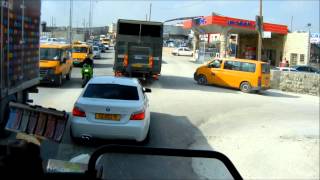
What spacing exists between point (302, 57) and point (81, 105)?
1741 inches

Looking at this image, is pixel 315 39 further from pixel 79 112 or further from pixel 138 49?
pixel 79 112

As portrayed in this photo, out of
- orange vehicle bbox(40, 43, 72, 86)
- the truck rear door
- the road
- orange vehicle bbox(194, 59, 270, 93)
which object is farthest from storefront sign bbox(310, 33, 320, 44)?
orange vehicle bbox(40, 43, 72, 86)

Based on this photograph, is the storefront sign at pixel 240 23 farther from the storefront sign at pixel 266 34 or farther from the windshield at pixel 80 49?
the windshield at pixel 80 49

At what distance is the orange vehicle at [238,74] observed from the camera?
84.1 ft

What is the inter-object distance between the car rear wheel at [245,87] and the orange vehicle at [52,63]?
30.7 ft

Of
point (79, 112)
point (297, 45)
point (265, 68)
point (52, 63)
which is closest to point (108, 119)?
point (79, 112)

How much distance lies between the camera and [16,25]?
822cm

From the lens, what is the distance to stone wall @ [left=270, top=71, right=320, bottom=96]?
27.3m

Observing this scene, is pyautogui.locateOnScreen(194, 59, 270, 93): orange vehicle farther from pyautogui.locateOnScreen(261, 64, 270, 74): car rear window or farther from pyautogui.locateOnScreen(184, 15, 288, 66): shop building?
pyautogui.locateOnScreen(184, 15, 288, 66): shop building

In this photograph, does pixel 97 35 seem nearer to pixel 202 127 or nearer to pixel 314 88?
pixel 314 88

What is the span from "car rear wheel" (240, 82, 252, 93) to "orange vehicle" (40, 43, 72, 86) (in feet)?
30.7

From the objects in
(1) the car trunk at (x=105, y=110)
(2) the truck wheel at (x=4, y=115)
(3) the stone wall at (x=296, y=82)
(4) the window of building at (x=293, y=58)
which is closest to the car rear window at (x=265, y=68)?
(3) the stone wall at (x=296, y=82)

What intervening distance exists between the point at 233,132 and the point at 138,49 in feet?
36.4

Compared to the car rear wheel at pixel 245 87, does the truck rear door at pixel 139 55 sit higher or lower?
higher
